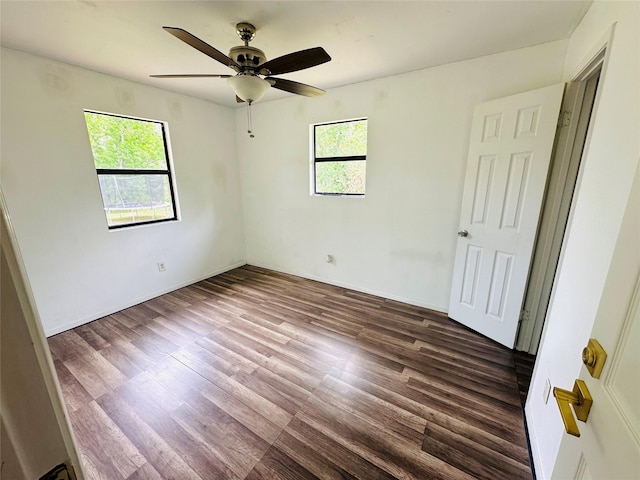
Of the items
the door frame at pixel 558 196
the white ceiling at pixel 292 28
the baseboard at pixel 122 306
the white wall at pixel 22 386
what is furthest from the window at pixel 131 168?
the door frame at pixel 558 196

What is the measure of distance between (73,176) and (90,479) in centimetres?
245

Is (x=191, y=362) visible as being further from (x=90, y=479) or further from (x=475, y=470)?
(x=475, y=470)

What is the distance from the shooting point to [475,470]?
4.37ft

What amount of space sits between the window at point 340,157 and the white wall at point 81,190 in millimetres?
1506

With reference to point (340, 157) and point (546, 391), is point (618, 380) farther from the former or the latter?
point (340, 157)

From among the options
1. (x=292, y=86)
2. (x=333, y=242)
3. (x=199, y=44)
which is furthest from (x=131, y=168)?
(x=333, y=242)

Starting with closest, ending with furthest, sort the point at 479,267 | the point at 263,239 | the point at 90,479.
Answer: the point at 90,479, the point at 479,267, the point at 263,239

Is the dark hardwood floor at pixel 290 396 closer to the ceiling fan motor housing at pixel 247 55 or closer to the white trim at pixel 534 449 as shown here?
the white trim at pixel 534 449

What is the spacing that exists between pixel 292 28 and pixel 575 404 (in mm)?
2402

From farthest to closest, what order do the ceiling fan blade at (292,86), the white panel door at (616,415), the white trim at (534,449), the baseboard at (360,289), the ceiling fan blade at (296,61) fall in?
the baseboard at (360,289) → the ceiling fan blade at (292,86) → the ceiling fan blade at (296,61) → the white trim at (534,449) → the white panel door at (616,415)

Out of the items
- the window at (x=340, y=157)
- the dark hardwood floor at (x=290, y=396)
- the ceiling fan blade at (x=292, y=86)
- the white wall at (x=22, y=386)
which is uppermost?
the ceiling fan blade at (x=292, y=86)

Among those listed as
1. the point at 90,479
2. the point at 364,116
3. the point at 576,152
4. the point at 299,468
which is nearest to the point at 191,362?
the point at 90,479

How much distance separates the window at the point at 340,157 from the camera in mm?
3055

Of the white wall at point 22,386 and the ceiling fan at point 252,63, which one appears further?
the ceiling fan at point 252,63
